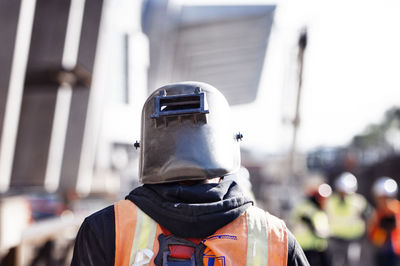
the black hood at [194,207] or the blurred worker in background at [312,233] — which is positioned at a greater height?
the black hood at [194,207]

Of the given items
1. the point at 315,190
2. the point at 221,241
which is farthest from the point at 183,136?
the point at 315,190

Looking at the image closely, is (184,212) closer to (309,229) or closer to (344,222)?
(309,229)

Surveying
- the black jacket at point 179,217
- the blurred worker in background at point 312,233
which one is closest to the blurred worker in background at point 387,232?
the blurred worker in background at point 312,233

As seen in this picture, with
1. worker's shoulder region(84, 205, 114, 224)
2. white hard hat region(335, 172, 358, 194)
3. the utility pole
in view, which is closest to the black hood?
worker's shoulder region(84, 205, 114, 224)

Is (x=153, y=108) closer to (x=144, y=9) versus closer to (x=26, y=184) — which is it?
(x=26, y=184)

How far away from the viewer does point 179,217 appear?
1.57 metres

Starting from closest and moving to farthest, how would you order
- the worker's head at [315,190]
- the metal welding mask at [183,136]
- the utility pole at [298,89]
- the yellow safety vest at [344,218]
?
1. the metal welding mask at [183,136]
2. the worker's head at [315,190]
3. the yellow safety vest at [344,218]
4. the utility pole at [298,89]

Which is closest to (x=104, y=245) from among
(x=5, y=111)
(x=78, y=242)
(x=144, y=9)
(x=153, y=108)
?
(x=78, y=242)

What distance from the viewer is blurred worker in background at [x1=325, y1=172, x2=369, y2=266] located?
7719 millimetres

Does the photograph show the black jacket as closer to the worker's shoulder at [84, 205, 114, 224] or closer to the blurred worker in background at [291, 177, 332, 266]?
the worker's shoulder at [84, 205, 114, 224]

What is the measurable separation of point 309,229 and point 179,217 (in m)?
4.84

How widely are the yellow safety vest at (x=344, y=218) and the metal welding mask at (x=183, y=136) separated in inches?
253

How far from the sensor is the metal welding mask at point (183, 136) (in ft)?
5.69

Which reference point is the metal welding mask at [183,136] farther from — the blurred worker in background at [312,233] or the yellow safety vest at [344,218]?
the yellow safety vest at [344,218]
